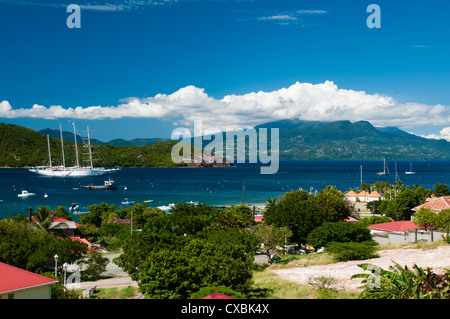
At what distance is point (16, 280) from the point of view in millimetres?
13391

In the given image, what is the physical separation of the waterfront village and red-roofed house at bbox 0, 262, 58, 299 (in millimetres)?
37

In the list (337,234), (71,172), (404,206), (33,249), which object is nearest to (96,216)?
(33,249)

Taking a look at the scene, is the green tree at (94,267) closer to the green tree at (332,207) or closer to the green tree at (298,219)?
the green tree at (298,219)

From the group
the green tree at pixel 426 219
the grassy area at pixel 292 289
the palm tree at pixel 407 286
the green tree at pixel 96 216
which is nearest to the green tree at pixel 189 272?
the grassy area at pixel 292 289

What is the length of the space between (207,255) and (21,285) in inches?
331

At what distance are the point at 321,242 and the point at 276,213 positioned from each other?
19.6 feet

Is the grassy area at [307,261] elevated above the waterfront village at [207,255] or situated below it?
below

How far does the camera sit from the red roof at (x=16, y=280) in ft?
42.2

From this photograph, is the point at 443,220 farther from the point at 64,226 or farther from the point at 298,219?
the point at 64,226

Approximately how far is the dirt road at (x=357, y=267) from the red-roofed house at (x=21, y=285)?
1320 cm

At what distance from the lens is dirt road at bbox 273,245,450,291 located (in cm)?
2031

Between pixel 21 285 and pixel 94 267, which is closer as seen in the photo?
pixel 21 285

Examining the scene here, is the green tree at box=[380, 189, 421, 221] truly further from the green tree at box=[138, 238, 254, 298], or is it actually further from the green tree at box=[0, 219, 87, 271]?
the green tree at box=[0, 219, 87, 271]
